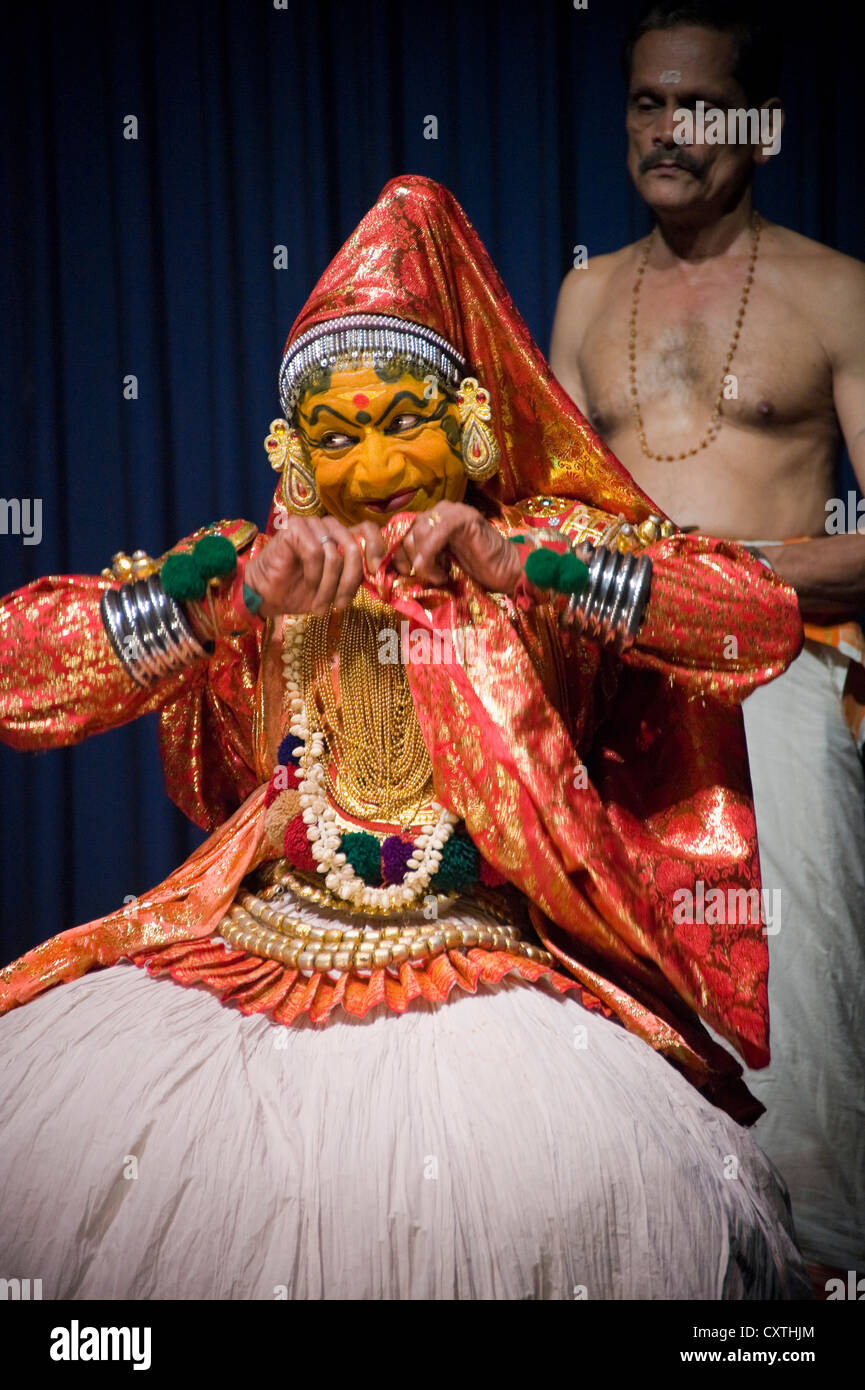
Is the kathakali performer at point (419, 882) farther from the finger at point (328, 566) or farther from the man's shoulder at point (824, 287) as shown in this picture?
the man's shoulder at point (824, 287)

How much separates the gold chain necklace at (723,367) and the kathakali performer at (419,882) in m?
0.71

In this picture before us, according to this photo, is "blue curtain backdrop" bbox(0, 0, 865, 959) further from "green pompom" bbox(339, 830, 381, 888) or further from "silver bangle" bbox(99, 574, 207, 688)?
"green pompom" bbox(339, 830, 381, 888)

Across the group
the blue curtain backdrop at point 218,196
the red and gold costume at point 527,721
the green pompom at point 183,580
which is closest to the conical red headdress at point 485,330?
the red and gold costume at point 527,721

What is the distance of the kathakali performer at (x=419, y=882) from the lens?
1350 millimetres

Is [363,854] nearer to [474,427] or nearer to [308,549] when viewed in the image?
[308,549]

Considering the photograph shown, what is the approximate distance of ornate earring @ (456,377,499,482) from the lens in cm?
170

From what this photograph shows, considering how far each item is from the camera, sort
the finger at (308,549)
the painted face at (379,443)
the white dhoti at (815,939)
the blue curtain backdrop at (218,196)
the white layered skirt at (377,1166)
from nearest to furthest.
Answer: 1. the white layered skirt at (377,1166)
2. the finger at (308,549)
3. the painted face at (379,443)
4. the white dhoti at (815,939)
5. the blue curtain backdrop at (218,196)

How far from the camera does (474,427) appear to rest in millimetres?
1698

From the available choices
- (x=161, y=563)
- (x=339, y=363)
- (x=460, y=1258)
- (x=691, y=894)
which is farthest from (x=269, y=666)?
(x=460, y=1258)

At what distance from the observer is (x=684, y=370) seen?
2492 mm

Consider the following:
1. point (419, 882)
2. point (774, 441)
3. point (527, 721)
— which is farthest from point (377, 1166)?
point (774, 441)

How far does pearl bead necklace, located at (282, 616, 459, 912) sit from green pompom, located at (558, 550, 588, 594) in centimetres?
28

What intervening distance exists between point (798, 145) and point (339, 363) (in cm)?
141

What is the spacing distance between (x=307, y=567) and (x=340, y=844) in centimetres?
32
